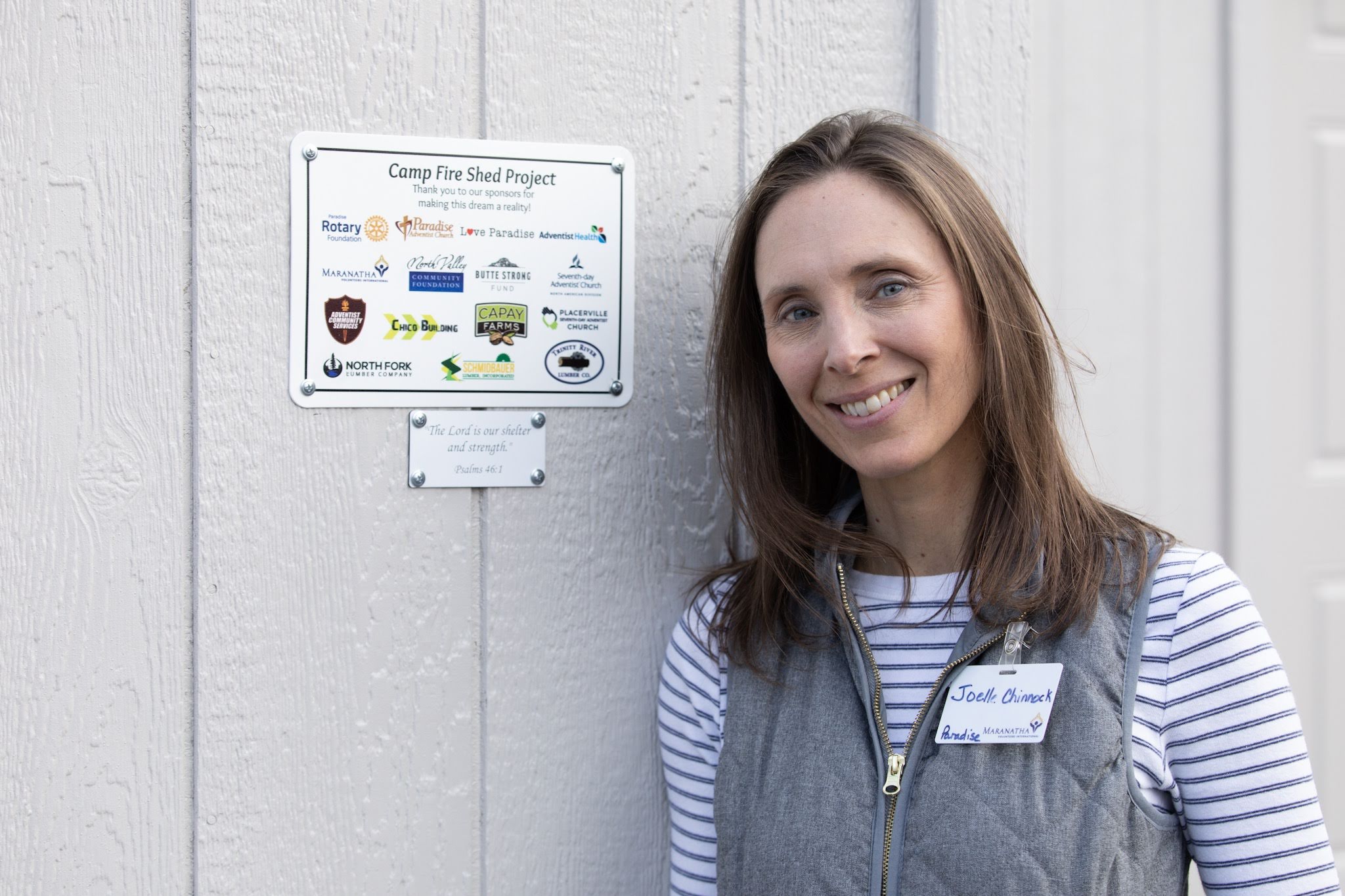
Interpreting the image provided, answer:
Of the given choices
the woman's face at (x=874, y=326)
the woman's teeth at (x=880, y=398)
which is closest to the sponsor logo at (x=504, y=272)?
the woman's face at (x=874, y=326)

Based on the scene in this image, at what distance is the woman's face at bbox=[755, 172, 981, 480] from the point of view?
935mm

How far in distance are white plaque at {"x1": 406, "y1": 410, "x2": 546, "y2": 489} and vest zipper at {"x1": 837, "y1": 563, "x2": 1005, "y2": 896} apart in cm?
39

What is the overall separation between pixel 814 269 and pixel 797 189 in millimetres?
86

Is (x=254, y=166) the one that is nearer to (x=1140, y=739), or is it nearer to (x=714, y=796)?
(x=714, y=796)

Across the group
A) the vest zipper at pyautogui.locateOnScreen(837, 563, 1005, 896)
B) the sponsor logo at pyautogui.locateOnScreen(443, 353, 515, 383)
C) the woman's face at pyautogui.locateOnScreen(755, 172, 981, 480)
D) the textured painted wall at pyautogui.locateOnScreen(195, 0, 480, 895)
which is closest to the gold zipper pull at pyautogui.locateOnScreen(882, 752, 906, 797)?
the vest zipper at pyautogui.locateOnScreen(837, 563, 1005, 896)

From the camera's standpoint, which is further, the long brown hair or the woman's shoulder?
the woman's shoulder

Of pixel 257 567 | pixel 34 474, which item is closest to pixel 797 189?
Answer: pixel 257 567

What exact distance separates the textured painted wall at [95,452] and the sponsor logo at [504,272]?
277 millimetres

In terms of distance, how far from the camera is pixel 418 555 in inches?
40.9

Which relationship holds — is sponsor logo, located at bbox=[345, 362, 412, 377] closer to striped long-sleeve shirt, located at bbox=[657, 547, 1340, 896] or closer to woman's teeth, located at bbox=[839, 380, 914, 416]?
woman's teeth, located at bbox=[839, 380, 914, 416]

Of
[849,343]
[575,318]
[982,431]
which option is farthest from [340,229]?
[982,431]

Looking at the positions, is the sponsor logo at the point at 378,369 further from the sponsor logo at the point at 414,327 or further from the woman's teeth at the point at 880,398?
the woman's teeth at the point at 880,398

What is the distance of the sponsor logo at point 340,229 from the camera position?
1011mm

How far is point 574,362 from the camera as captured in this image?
108 cm
